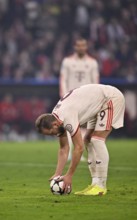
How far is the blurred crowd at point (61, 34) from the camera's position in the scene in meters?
27.2

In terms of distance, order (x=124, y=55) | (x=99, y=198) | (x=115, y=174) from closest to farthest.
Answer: (x=99, y=198) → (x=115, y=174) → (x=124, y=55)

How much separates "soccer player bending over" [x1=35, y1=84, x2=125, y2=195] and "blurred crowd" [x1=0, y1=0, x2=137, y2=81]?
15.8m

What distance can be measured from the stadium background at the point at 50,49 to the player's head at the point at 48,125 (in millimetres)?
15368

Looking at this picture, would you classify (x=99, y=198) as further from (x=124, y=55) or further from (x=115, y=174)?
(x=124, y=55)

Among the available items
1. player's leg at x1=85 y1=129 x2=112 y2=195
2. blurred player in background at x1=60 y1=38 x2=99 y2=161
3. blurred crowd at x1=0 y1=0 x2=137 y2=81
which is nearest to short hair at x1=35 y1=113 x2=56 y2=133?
player's leg at x1=85 y1=129 x2=112 y2=195

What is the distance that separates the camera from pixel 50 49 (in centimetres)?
2775

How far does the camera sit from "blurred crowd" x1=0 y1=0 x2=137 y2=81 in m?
27.2

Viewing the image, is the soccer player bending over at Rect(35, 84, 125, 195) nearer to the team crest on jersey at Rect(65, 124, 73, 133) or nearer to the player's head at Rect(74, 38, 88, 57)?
the team crest on jersey at Rect(65, 124, 73, 133)

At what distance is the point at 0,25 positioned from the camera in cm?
2855

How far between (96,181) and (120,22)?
1838cm

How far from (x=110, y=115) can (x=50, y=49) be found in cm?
1698

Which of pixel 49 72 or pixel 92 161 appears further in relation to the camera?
pixel 49 72

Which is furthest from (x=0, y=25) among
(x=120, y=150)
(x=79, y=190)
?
(x=79, y=190)

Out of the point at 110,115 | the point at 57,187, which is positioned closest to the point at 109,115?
the point at 110,115
